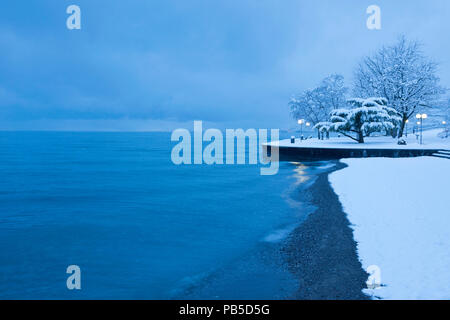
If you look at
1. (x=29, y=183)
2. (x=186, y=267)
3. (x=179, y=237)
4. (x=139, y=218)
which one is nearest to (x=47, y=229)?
(x=139, y=218)

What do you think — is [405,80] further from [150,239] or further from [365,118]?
[150,239]

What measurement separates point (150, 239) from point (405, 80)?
4653cm

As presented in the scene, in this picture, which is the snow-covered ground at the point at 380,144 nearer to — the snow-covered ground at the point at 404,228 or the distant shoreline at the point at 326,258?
the snow-covered ground at the point at 404,228

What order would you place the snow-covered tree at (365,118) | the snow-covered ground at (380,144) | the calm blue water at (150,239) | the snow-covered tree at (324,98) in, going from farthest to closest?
1. the snow-covered tree at (324,98)
2. the snow-covered tree at (365,118)
3. the snow-covered ground at (380,144)
4. the calm blue water at (150,239)

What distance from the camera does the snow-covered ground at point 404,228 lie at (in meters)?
6.59

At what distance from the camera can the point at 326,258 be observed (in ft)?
28.5

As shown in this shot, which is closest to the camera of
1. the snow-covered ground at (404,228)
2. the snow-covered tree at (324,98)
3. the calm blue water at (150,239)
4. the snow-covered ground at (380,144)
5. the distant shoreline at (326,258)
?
the snow-covered ground at (404,228)

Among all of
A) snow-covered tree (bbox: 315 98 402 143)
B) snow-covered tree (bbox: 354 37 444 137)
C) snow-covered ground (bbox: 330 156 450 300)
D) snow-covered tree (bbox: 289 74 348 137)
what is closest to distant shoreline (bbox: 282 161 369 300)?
snow-covered ground (bbox: 330 156 450 300)

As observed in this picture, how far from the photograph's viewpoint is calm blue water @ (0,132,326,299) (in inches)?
340

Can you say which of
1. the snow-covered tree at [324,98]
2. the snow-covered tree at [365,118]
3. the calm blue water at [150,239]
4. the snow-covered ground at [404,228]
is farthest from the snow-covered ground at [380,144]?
the snow-covered tree at [324,98]

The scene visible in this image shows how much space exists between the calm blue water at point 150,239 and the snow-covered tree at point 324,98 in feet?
137

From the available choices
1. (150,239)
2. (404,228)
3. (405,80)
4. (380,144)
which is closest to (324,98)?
(405,80)

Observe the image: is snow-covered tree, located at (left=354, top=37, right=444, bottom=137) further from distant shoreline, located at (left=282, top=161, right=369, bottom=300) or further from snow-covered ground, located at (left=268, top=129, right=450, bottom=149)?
distant shoreline, located at (left=282, top=161, right=369, bottom=300)
